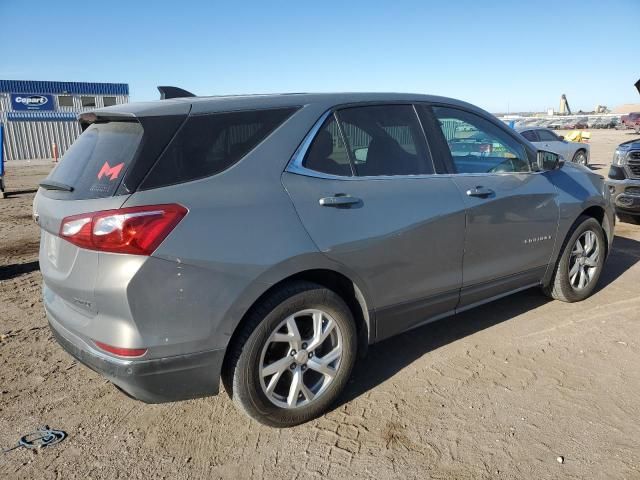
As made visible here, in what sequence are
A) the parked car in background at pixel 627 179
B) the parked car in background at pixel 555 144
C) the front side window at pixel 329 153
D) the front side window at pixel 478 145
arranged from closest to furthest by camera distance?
the front side window at pixel 329 153 → the front side window at pixel 478 145 → the parked car in background at pixel 627 179 → the parked car in background at pixel 555 144

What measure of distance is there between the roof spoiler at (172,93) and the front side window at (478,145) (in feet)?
5.61

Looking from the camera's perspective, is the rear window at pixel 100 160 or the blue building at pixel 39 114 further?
the blue building at pixel 39 114

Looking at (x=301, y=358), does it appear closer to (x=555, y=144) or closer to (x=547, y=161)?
(x=547, y=161)

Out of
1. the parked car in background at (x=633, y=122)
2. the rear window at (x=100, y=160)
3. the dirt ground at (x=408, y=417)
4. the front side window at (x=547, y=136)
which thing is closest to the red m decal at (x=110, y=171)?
the rear window at (x=100, y=160)

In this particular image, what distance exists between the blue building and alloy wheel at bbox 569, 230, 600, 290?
28.5 metres

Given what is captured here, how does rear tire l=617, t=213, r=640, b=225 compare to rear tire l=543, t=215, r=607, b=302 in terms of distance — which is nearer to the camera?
rear tire l=543, t=215, r=607, b=302

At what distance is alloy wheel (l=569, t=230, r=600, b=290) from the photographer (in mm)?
4496

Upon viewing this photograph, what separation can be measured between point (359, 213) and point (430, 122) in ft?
3.38

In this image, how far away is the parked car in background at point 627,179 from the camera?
7.39 metres

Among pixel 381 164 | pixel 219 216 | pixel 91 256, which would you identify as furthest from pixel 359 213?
pixel 91 256

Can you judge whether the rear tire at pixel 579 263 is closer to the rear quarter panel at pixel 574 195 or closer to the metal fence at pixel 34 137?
the rear quarter panel at pixel 574 195

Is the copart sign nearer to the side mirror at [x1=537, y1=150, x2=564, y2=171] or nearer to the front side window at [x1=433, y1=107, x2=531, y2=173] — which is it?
the front side window at [x1=433, y1=107, x2=531, y2=173]

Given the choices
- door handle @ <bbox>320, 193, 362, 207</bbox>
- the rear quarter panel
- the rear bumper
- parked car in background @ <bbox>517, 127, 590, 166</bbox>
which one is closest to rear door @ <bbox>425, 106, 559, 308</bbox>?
the rear quarter panel

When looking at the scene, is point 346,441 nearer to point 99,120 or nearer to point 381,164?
point 381,164
